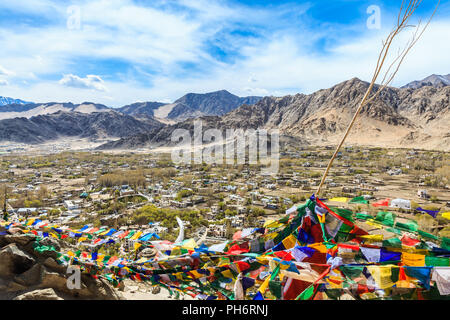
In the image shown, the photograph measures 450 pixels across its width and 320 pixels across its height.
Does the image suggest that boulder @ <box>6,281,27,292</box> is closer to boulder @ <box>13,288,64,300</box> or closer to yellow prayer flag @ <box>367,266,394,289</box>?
boulder @ <box>13,288,64,300</box>

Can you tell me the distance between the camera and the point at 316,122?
72125mm

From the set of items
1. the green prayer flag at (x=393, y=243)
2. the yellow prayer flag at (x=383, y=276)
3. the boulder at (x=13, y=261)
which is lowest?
the boulder at (x=13, y=261)

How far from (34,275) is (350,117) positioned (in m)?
80.8

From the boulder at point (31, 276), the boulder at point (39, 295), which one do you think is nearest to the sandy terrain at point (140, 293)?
the boulder at point (31, 276)

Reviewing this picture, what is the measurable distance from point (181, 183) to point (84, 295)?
21183 mm

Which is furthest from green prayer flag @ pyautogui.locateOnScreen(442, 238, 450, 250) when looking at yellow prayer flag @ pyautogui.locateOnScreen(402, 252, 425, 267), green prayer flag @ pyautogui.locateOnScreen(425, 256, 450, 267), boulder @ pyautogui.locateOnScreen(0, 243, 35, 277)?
boulder @ pyautogui.locateOnScreen(0, 243, 35, 277)

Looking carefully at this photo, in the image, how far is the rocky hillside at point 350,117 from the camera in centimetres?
5903

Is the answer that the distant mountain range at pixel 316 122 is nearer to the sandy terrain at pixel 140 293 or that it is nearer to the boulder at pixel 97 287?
the sandy terrain at pixel 140 293

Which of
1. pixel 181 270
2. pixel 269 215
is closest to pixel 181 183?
pixel 269 215

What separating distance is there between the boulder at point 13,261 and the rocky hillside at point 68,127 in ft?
351

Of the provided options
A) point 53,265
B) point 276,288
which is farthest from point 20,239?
point 276,288

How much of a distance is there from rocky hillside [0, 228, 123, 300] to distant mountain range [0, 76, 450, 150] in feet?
193

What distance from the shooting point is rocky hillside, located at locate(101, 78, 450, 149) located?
5903 cm

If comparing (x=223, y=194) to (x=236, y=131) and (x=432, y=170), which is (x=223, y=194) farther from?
(x=236, y=131)
